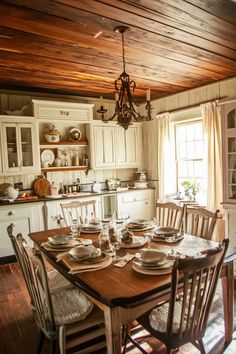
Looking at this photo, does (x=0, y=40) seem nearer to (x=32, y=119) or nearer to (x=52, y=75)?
(x=52, y=75)

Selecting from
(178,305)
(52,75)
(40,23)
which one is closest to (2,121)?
(52,75)

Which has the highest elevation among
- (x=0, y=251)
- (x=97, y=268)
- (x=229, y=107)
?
(x=229, y=107)

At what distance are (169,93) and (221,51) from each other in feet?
6.44

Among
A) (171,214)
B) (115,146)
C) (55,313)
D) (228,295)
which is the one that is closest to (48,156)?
(115,146)

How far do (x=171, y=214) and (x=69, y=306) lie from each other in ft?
5.10

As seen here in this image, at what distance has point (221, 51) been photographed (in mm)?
2996

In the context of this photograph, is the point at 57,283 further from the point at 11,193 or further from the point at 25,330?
the point at 11,193

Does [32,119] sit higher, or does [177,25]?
[177,25]

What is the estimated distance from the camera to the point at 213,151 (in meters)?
4.11

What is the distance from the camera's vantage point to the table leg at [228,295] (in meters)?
2.09

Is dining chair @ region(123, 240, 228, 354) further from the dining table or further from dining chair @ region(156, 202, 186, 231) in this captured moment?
dining chair @ region(156, 202, 186, 231)

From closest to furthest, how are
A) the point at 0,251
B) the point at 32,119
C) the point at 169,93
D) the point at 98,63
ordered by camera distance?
the point at 98,63, the point at 0,251, the point at 32,119, the point at 169,93

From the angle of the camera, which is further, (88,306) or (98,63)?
(98,63)

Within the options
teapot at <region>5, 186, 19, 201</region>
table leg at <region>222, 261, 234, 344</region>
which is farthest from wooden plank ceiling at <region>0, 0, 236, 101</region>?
table leg at <region>222, 261, 234, 344</region>
